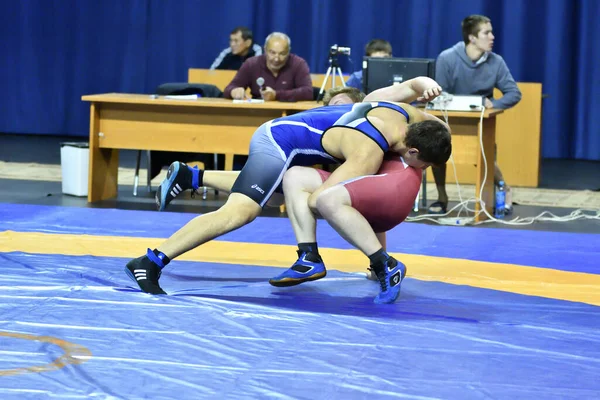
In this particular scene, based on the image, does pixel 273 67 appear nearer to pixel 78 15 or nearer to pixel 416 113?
pixel 416 113

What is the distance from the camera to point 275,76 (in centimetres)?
705

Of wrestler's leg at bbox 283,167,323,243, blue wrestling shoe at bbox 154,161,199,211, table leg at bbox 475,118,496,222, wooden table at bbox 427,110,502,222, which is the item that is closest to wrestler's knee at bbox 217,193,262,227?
wrestler's leg at bbox 283,167,323,243

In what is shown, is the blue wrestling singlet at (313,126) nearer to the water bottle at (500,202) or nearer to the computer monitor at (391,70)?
the computer monitor at (391,70)

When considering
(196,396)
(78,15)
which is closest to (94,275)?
(196,396)

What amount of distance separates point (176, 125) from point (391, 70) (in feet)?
4.69

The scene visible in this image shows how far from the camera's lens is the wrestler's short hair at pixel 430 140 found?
143 inches

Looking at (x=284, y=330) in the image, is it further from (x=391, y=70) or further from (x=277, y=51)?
(x=277, y=51)

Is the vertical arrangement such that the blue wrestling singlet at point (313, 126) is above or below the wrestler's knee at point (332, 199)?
above

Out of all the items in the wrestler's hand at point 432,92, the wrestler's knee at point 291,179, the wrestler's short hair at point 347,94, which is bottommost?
the wrestler's knee at point 291,179

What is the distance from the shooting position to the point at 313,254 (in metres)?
3.71

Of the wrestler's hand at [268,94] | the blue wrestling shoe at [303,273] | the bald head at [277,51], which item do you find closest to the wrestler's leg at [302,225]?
the blue wrestling shoe at [303,273]

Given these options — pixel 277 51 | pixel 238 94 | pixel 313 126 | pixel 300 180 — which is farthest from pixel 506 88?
pixel 300 180

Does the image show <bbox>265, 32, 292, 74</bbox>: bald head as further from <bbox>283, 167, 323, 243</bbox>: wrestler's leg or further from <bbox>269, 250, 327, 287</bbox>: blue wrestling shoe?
<bbox>269, 250, 327, 287</bbox>: blue wrestling shoe

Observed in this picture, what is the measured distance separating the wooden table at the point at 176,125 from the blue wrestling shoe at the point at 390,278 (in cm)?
291
